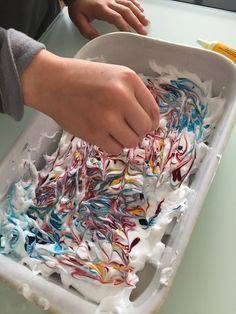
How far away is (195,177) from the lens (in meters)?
0.58

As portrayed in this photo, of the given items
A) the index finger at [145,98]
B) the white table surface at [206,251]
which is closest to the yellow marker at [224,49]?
the white table surface at [206,251]

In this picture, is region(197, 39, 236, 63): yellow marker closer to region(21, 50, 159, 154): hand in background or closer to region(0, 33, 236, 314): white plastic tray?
region(0, 33, 236, 314): white plastic tray

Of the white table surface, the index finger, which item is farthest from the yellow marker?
the index finger

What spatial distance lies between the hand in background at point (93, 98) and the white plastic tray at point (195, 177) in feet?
0.38

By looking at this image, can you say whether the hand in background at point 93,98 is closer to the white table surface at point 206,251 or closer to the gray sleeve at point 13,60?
the gray sleeve at point 13,60

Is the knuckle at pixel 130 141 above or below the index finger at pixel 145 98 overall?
below

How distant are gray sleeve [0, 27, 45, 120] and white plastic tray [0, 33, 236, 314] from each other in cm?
11

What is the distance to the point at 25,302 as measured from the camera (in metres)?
0.57

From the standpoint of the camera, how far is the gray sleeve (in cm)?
50

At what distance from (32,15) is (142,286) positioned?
0.50 m

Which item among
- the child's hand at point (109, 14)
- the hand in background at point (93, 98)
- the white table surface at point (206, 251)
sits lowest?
the white table surface at point (206, 251)

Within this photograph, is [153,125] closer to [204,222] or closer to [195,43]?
[204,222]

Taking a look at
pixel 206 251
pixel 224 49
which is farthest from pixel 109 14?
pixel 206 251

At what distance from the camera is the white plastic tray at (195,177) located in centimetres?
47
